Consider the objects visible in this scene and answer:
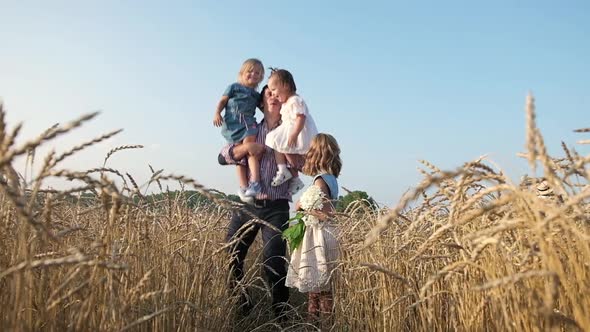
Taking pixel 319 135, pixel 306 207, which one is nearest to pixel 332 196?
pixel 306 207

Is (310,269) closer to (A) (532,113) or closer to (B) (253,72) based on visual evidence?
(B) (253,72)

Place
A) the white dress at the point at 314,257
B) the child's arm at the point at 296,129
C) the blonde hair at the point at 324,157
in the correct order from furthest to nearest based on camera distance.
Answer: the child's arm at the point at 296,129, the blonde hair at the point at 324,157, the white dress at the point at 314,257

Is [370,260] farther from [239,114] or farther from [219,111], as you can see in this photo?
[219,111]

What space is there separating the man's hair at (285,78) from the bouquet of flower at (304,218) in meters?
1.09

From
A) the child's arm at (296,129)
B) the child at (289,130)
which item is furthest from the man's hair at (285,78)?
the child's arm at (296,129)

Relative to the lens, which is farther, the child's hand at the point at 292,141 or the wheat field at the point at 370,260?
the child's hand at the point at 292,141

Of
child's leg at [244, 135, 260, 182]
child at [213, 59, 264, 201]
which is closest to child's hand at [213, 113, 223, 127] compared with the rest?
child at [213, 59, 264, 201]

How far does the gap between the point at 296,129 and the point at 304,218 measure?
822 millimetres

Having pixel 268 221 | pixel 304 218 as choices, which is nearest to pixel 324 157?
pixel 304 218

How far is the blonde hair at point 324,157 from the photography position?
4.00 metres

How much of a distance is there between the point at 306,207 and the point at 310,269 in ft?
1.45

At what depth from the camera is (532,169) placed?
1092 mm

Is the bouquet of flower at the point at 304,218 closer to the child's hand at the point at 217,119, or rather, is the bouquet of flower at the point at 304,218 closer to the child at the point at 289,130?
the child at the point at 289,130

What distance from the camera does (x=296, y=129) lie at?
4.42 meters
